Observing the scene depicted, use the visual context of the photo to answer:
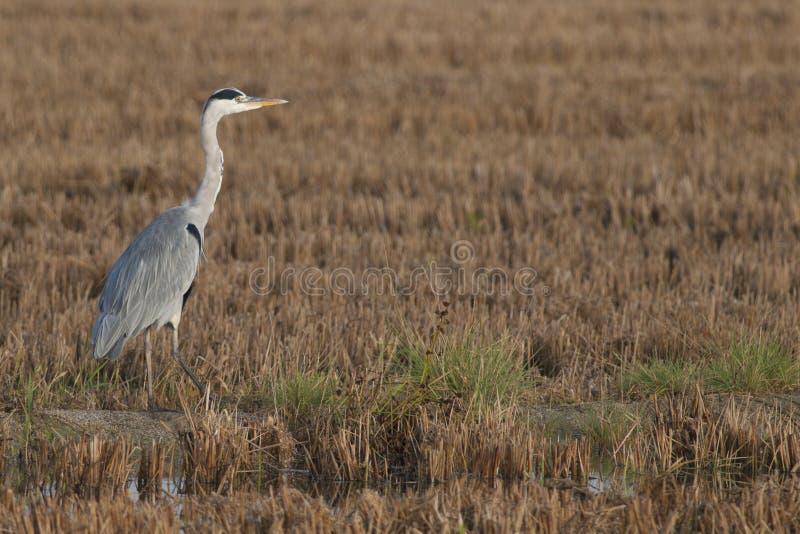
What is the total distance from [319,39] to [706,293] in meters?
12.5

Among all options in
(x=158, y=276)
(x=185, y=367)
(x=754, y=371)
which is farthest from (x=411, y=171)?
(x=754, y=371)

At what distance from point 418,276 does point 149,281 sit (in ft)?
9.19

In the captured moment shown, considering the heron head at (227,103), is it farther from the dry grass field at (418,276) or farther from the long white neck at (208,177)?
the dry grass field at (418,276)

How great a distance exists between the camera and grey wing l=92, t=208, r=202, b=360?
6.23 m

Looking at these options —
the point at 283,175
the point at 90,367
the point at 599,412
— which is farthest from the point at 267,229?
the point at 599,412

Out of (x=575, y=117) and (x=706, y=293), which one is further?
(x=575, y=117)

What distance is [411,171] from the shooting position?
1232 centimetres

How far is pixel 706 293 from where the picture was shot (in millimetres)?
8070

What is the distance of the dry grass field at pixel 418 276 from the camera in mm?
4969

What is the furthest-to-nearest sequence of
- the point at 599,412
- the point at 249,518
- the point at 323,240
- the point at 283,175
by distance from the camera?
the point at 283,175 → the point at 323,240 → the point at 599,412 → the point at 249,518

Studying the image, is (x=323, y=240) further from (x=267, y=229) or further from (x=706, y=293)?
(x=706, y=293)

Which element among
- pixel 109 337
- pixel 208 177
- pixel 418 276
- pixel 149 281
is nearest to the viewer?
pixel 109 337

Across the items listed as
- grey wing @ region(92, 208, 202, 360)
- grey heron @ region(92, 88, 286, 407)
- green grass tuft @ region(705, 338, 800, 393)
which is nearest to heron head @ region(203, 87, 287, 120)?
grey heron @ region(92, 88, 286, 407)

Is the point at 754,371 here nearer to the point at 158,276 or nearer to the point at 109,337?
the point at 158,276
